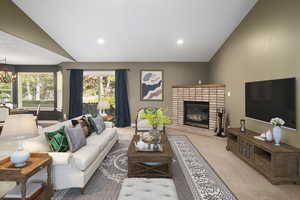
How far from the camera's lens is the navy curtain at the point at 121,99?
6.62m

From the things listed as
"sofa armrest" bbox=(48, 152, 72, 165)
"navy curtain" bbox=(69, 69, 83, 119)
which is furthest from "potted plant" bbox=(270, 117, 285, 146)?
"navy curtain" bbox=(69, 69, 83, 119)

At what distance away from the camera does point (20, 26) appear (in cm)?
390

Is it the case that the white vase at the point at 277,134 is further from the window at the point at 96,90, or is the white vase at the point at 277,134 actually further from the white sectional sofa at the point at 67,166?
the window at the point at 96,90

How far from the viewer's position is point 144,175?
2.68 m

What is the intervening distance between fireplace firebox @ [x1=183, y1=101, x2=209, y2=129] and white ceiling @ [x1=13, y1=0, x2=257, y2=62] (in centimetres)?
178

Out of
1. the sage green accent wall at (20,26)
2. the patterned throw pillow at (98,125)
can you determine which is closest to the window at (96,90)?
the sage green accent wall at (20,26)

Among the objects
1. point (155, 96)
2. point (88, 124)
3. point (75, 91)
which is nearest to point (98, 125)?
point (88, 124)

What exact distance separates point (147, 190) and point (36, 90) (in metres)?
7.68

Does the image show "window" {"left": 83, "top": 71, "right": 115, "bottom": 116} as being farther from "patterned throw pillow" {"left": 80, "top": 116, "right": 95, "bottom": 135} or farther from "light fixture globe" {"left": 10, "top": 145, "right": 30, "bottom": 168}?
"light fixture globe" {"left": 10, "top": 145, "right": 30, "bottom": 168}

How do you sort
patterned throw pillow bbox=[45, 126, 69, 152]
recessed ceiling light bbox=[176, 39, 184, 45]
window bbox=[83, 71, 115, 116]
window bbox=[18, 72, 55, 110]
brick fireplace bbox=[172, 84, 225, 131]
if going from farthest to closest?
window bbox=[18, 72, 55, 110]
window bbox=[83, 71, 115, 116]
brick fireplace bbox=[172, 84, 225, 131]
recessed ceiling light bbox=[176, 39, 184, 45]
patterned throw pillow bbox=[45, 126, 69, 152]

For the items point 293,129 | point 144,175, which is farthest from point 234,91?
point 144,175

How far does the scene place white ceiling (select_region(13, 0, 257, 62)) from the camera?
3.76 meters

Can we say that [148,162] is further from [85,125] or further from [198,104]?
[198,104]

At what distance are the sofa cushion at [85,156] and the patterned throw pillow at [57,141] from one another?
0.66ft
